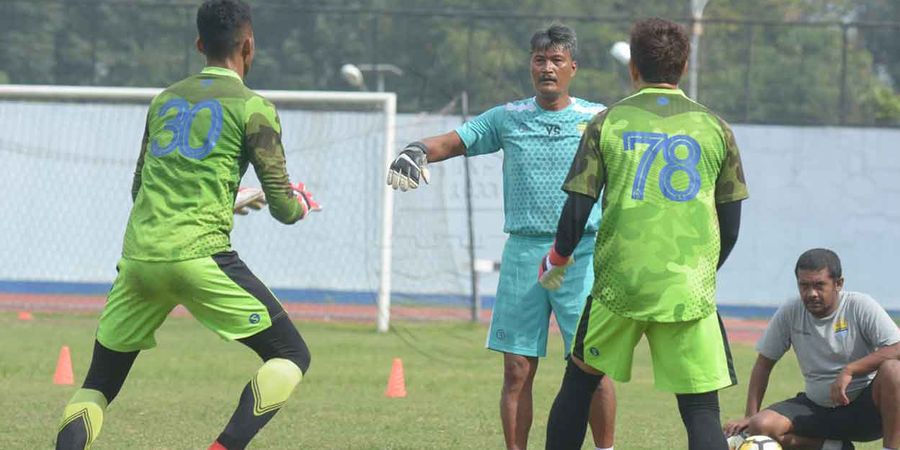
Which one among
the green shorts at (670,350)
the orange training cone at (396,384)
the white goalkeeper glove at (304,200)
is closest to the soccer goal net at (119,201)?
the orange training cone at (396,384)

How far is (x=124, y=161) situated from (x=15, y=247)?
7.62ft

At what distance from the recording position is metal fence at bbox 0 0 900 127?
2323cm

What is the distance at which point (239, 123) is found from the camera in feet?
17.9

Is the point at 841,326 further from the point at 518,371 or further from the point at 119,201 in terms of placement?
the point at 119,201

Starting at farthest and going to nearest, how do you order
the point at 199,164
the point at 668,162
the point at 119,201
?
the point at 119,201
the point at 199,164
the point at 668,162

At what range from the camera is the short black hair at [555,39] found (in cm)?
689

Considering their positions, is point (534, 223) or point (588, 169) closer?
point (588, 169)

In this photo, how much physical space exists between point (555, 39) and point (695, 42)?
50.7 ft

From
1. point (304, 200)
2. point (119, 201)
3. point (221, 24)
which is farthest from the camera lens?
point (119, 201)

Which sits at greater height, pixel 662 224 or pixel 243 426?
pixel 662 224

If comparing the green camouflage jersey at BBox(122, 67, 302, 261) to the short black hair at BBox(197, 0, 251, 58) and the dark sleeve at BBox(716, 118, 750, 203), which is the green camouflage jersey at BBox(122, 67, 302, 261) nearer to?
the short black hair at BBox(197, 0, 251, 58)

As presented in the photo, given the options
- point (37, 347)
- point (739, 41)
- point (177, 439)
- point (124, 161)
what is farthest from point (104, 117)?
point (177, 439)

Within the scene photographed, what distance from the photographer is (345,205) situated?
71.3 ft

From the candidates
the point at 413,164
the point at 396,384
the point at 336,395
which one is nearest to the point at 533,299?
the point at 413,164
